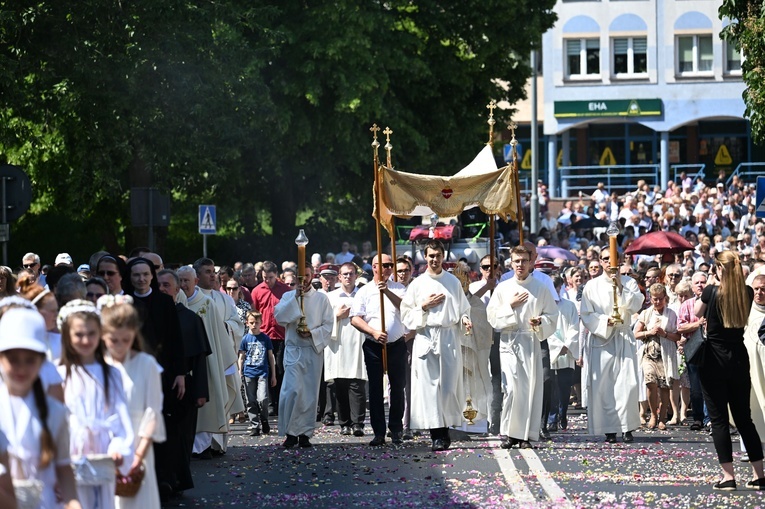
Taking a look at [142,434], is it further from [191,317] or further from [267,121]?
[267,121]

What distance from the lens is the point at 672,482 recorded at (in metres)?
12.5

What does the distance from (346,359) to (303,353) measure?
1569 mm

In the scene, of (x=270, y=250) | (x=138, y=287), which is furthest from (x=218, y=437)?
(x=270, y=250)

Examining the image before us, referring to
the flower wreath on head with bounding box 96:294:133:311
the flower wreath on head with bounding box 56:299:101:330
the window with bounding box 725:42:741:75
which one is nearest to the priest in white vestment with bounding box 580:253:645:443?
the flower wreath on head with bounding box 96:294:133:311

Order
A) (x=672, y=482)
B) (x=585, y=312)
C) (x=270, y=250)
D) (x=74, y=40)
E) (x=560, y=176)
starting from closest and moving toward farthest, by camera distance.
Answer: (x=672, y=482) → (x=585, y=312) → (x=74, y=40) → (x=270, y=250) → (x=560, y=176)

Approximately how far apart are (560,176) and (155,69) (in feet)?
124

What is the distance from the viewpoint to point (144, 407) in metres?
7.80

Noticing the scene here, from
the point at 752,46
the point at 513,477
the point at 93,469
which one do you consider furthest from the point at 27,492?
the point at 752,46

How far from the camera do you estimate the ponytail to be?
269 inches

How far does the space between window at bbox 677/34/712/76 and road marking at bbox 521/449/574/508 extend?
161 ft

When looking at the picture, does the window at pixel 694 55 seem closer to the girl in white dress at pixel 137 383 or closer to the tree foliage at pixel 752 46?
the tree foliage at pixel 752 46

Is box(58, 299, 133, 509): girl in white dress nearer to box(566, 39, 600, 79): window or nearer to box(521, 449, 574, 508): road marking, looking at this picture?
box(521, 449, 574, 508): road marking

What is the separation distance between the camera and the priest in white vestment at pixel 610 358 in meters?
15.9

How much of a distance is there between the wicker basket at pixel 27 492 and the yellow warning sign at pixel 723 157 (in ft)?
195
